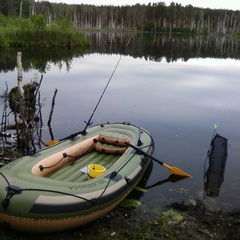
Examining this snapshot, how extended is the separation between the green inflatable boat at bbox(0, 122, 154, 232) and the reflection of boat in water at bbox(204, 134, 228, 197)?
5.24ft

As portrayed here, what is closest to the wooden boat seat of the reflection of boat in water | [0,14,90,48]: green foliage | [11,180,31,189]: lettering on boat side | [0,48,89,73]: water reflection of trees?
[11,180,31,189]: lettering on boat side

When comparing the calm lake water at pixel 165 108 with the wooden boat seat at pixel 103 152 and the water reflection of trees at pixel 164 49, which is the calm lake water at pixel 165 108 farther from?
the water reflection of trees at pixel 164 49

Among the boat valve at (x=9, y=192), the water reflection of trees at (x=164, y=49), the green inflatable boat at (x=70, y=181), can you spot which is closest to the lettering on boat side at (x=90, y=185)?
the green inflatable boat at (x=70, y=181)

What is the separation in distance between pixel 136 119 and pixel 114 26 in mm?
83705

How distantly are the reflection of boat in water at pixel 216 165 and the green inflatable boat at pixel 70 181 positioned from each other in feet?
5.24

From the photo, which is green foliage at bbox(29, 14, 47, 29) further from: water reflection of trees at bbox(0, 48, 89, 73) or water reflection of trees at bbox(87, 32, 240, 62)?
water reflection of trees at bbox(87, 32, 240, 62)

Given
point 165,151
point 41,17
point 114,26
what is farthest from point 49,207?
point 114,26

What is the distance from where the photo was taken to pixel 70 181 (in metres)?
6.58

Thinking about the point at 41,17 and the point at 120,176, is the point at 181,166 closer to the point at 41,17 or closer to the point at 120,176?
the point at 120,176

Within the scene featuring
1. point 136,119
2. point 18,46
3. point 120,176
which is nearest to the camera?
point 120,176

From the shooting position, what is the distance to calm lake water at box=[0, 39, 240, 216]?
8.20m

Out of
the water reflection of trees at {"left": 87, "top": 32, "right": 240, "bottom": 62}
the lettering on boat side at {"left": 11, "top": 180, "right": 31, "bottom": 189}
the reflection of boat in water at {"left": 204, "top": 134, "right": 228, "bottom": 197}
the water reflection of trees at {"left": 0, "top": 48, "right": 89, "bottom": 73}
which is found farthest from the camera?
the water reflection of trees at {"left": 87, "top": 32, "right": 240, "bottom": 62}

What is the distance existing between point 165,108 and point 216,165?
6767mm

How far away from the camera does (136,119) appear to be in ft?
43.7
